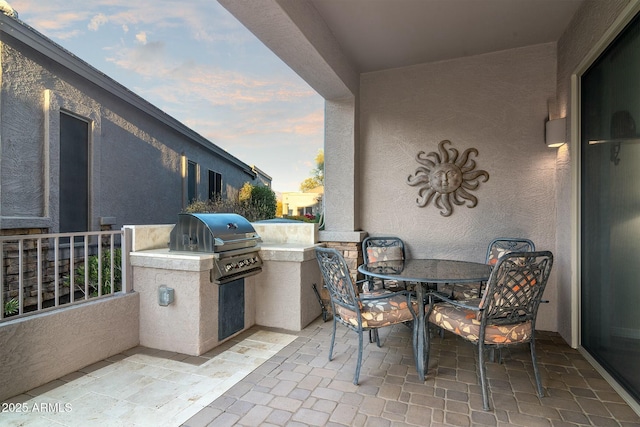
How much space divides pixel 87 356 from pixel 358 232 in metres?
2.90

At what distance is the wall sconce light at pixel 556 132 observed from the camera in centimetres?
311

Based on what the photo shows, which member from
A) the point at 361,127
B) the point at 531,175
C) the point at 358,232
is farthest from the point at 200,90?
the point at 531,175

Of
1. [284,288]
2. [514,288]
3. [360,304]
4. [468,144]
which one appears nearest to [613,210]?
[514,288]

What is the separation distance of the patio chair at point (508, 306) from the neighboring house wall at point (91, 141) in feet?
14.6

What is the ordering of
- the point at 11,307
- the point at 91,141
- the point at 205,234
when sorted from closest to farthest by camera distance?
the point at 205,234 → the point at 11,307 → the point at 91,141

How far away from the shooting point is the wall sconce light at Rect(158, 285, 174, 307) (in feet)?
8.96

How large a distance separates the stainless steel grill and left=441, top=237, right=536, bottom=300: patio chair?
2085 millimetres

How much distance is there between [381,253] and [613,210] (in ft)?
6.73

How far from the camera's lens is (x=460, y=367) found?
2496 millimetres

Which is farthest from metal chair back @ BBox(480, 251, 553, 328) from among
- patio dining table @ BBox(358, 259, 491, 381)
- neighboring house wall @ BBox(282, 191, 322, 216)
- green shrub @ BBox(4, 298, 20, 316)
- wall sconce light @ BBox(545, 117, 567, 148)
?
green shrub @ BBox(4, 298, 20, 316)

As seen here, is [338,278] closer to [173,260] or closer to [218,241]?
[218,241]

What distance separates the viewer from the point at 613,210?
2299mm

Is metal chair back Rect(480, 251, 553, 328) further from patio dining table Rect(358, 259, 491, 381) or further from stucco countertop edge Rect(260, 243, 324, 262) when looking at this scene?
stucco countertop edge Rect(260, 243, 324, 262)

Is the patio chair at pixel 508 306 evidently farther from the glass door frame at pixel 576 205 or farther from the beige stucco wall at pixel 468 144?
the beige stucco wall at pixel 468 144
